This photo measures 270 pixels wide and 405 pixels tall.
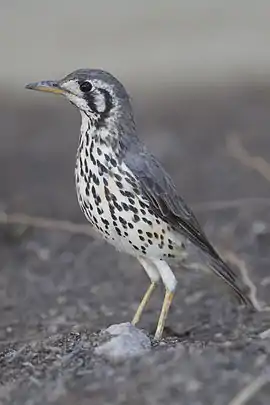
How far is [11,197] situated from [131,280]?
78.2 inches

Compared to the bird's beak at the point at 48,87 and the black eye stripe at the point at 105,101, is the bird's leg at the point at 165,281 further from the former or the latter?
the bird's beak at the point at 48,87

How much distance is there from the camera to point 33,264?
273 inches

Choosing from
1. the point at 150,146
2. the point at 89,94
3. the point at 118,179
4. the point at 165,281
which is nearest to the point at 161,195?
the point at 118,179

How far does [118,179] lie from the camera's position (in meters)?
4.57

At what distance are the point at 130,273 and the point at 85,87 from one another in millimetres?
2167

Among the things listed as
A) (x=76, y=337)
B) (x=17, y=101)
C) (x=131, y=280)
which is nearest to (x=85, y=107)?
(x=76, y=337)

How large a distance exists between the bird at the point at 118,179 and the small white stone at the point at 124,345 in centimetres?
41

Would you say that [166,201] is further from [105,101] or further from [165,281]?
[105,101]

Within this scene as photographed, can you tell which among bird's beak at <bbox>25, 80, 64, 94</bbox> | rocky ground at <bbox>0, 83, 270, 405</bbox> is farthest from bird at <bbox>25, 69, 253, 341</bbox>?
rocky ground at <bbox>0, 83, 270, 405</bbox>

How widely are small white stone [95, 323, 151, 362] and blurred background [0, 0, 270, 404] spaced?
0.20 m

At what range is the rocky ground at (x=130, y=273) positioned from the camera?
3.87m

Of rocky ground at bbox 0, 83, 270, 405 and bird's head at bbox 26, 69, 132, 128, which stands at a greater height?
bird's head at bbox 26, 69, 132, 128

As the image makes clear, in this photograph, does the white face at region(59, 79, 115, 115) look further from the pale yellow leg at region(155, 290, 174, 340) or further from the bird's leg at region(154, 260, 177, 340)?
the pale yellow leg at region(155, 290, 174, 340)

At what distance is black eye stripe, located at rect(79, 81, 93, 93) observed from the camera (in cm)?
464
